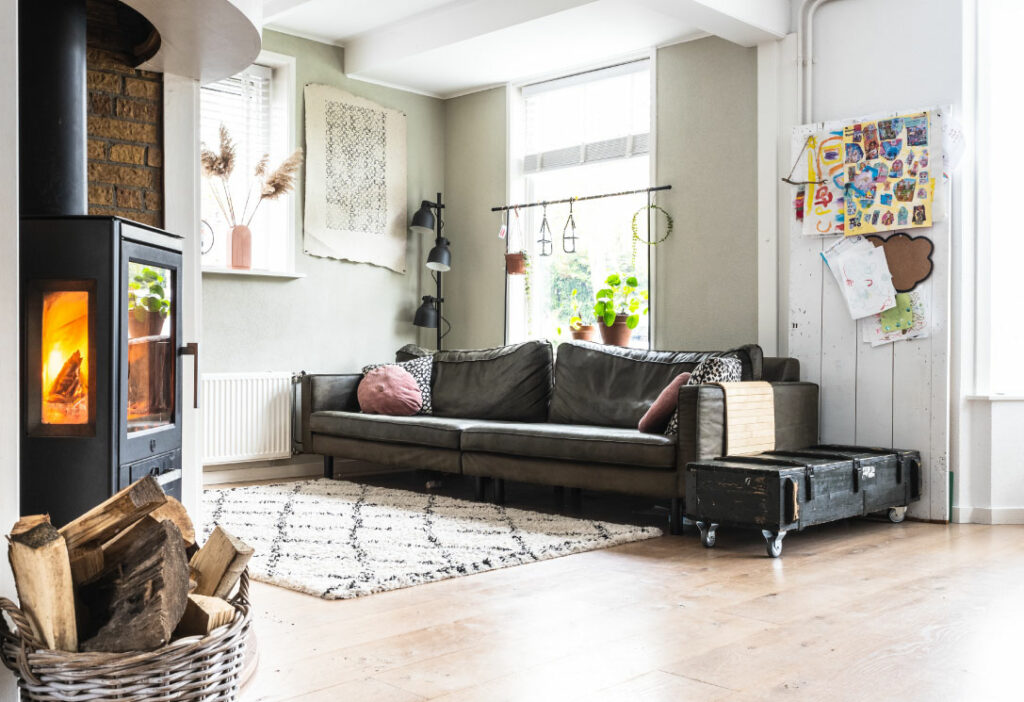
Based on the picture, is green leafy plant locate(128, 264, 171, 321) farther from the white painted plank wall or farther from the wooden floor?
the white painted plank wall

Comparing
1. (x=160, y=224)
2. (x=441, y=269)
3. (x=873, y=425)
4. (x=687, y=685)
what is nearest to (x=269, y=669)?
(x=687, y=685)

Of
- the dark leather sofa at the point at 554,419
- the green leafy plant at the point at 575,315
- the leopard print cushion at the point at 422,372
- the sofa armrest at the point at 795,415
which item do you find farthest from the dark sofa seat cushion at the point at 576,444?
the green leafy plant at the point at 575,315

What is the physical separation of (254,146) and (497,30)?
1.67m

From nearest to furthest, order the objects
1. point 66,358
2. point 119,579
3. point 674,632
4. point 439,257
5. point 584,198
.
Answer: point 119,579, point 66,358, point 674,632, point 584,198, point 439,257

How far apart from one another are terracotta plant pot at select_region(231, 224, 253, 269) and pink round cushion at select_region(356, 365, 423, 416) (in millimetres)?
962

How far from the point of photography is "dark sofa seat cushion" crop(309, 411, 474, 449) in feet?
Result: 16.2

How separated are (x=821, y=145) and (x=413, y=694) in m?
3.56

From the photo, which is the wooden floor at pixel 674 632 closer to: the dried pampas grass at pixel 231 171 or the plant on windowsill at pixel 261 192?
the plant on windowsill at pixel 261 192

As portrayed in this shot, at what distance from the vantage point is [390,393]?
5.57 m

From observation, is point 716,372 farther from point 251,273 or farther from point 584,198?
point 251,273

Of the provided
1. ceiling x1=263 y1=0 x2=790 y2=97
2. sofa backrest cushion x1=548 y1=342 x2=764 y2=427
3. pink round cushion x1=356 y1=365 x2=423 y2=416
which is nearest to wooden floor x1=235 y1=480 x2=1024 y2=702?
sofa backrest cushion x1=548 y1=342 x2=764 y2=427

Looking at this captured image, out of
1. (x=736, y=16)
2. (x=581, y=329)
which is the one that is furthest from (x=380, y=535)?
(x=736, y=16)

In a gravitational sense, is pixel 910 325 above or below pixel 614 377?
above

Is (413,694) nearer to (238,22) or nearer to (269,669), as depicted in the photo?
(269,669)
